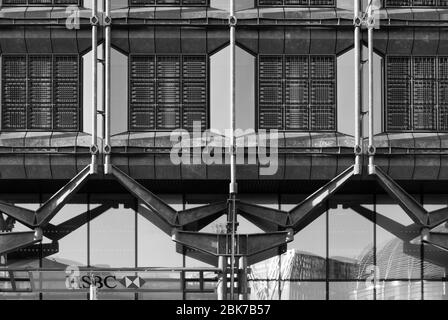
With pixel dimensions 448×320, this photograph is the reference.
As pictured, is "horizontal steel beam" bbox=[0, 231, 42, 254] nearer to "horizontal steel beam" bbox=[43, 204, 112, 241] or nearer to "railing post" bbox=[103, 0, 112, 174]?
"horizontal steel beam" bbox=[43, 204, 112, 241]

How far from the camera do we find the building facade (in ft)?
109

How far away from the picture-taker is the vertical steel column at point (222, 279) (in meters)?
32.2

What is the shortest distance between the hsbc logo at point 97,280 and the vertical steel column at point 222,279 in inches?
102

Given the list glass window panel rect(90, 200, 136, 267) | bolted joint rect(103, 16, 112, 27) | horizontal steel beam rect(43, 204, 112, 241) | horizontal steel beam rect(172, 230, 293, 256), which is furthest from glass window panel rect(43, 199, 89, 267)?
bolted joint rect(103, 16, 112, 27)

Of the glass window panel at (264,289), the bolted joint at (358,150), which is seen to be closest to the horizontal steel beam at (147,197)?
the glass window panel at (264,289)

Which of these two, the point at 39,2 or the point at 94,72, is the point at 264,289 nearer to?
the point at 94,72

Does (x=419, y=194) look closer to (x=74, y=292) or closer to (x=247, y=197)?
(x=247, y=197)

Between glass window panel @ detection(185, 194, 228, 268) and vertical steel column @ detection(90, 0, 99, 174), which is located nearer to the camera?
vertical steel column @ detection(90, 0, 99, 174)

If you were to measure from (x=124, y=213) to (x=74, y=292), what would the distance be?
3.29 m

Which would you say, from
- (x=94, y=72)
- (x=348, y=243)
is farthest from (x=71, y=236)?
(x=348, y=243)

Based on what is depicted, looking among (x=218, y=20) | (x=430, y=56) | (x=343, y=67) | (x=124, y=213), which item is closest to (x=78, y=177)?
(x=124, y=213)

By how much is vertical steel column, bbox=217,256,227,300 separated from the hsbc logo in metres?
Answer: 2.60

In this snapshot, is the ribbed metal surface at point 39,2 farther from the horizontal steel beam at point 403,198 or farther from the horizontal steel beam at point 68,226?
the horizontal steel beam at point 403,198

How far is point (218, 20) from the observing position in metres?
33.6
